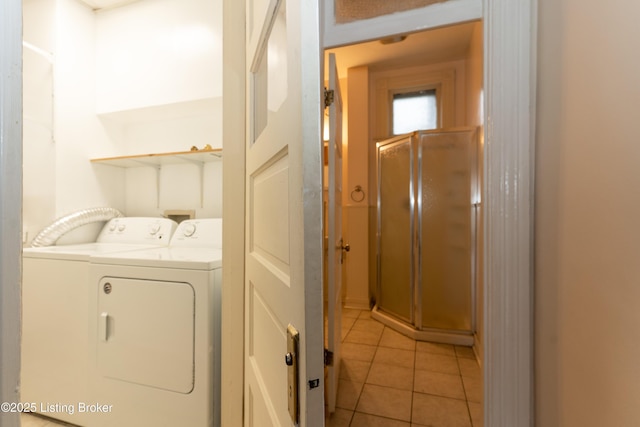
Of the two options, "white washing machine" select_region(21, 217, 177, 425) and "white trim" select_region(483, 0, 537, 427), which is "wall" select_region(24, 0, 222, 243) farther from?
"white trim" select_region(483, 0, 537, 427)

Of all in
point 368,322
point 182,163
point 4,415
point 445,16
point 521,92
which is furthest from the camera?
point 368,322

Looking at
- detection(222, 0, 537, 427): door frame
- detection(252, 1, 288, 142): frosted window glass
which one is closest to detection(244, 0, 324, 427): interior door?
detection(252, 1, 288, 142): frosted window glass

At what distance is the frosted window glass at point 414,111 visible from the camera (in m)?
3.18

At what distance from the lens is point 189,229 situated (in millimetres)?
1725

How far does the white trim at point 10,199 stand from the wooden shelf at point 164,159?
1.51 metres

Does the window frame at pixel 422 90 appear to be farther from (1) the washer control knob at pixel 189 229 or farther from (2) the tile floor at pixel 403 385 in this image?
(1) the washer control knob at pixel 189 229

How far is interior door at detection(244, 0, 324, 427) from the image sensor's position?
43cm

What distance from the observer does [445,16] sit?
1003 mm

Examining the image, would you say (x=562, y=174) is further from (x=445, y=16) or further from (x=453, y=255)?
(x=453, y=255)

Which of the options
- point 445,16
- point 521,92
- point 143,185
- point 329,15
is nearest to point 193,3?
point 329,15

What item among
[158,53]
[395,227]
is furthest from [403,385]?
[158,53]

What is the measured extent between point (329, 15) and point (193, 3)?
4.50 feet

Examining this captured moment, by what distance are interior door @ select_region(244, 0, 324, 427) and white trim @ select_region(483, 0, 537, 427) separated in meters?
0.75

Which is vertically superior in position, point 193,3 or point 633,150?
point 193,3
